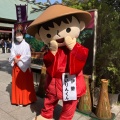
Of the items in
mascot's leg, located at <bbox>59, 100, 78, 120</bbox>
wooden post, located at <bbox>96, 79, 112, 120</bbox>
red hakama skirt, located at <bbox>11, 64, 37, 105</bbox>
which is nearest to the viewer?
mascot's leg, located at <bbox>59, 100, 78, 120</bbox>

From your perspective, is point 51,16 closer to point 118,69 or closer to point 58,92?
point 58,92

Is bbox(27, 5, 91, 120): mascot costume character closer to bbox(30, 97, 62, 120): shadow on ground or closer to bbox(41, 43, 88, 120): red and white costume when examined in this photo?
bbox(41, 43, 88, 120): red and white costume

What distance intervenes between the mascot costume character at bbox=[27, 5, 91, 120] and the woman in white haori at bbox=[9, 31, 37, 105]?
666mm

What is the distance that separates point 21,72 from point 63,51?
51.7 inches

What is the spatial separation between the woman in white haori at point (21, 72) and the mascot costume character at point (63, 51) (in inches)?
26.2

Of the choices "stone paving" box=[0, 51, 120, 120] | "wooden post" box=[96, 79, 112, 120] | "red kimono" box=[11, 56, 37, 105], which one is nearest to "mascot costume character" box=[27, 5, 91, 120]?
"wooden post" box=[96, 79, 112, 120]

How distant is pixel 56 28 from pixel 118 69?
5.70 feet

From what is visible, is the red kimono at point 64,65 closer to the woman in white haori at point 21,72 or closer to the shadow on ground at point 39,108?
the shadow on ground at point 39,108

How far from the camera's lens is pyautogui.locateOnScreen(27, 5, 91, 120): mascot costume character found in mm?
2707

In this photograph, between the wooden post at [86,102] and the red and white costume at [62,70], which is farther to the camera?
the wooden post at [86,102]

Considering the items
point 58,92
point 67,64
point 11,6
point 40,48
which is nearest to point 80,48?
point 67,64

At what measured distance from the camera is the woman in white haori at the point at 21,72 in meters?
3.66

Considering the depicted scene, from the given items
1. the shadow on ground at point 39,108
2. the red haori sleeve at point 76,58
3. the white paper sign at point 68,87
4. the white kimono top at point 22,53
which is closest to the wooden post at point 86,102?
the shadow on ground at point 39,108

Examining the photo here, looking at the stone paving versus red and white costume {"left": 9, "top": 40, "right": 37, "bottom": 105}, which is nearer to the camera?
the stone paving
